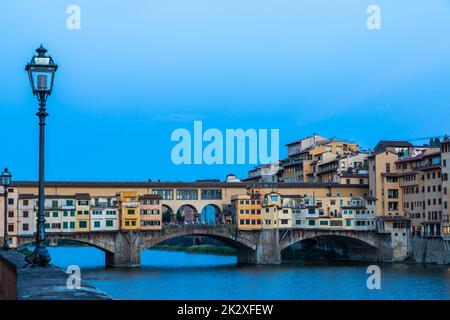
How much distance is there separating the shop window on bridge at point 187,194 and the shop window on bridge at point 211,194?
69cm

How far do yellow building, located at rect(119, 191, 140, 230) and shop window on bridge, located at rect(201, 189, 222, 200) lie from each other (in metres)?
7.81

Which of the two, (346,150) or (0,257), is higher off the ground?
(346,150)

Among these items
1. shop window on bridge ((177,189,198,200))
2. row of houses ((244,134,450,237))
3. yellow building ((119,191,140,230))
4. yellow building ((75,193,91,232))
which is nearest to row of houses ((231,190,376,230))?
row of houses ((244,134,450,237))

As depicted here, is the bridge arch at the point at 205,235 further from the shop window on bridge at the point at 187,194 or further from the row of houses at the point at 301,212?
the shop window on bridge at the point at 187,194

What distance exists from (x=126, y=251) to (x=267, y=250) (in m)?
10.8

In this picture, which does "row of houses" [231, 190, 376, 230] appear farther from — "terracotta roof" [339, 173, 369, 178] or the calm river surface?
the calm river surface

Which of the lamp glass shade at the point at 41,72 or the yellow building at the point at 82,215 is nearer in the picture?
the lamp glass shade at the point at 41,72

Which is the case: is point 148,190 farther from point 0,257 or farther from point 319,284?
point 0,257

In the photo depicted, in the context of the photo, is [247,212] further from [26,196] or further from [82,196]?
→ [26,196]

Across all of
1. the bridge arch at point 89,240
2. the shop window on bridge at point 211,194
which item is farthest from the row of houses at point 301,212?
the bridge arch at point 89,240

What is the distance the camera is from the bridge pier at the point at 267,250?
6016cm

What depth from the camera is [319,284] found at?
4119cm

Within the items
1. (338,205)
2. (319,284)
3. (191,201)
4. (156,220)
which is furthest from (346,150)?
(319,284)
